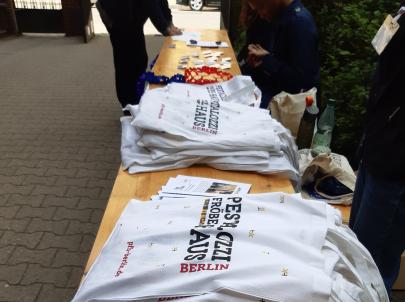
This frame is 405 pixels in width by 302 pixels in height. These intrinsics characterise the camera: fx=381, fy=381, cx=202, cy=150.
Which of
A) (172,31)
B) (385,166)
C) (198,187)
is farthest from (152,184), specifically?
(172,31)

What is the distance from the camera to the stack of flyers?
4.07 feet

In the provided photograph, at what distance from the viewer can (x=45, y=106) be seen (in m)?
4.39

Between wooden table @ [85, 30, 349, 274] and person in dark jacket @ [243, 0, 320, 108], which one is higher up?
person in dark jacket @ [243, 0, 320, 108]

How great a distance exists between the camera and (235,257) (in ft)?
2.66

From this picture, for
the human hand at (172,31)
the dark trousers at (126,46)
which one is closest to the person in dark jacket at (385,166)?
the dark trousers at (126,46)

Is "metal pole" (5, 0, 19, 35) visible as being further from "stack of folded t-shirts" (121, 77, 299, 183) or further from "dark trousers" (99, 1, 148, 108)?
"stack of folded t-shirts" (121, 77, 299, 183)

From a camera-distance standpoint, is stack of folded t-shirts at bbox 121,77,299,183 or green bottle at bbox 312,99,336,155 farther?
green bottle at bbox 312,99,336,155

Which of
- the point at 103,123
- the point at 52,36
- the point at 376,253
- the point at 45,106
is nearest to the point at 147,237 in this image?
the point at 376,253

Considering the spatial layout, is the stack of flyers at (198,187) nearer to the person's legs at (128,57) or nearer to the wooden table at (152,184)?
the wooden table at (152,184)

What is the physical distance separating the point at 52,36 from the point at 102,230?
776 centimetres

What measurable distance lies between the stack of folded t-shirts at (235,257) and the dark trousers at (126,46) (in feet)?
7.39

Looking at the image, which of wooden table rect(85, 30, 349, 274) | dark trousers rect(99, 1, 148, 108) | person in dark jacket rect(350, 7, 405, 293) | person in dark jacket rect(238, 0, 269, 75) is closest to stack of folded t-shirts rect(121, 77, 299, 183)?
wooden table rect(85, 30, 349, 274)

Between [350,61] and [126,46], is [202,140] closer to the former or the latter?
[350,61]

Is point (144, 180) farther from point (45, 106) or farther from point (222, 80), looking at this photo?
point (45, 106)
